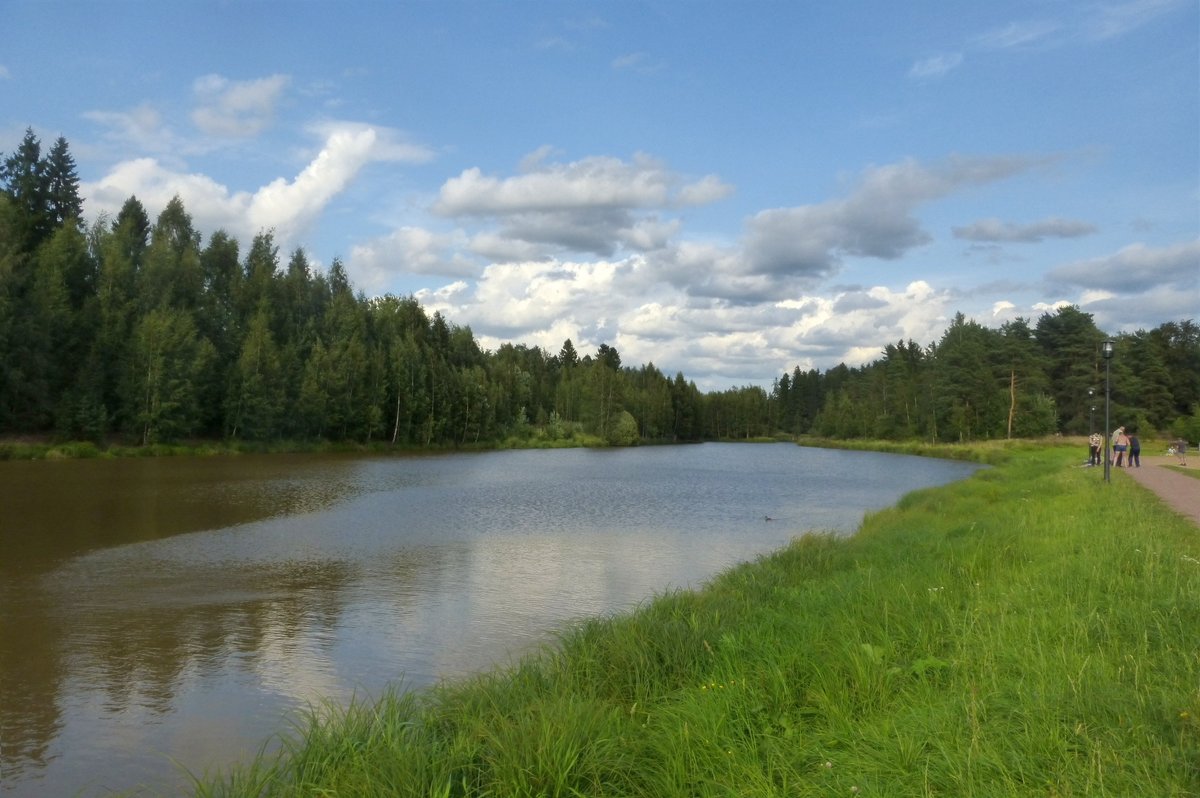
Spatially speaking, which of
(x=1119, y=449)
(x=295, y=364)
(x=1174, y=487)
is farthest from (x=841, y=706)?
(x=295, y=364)

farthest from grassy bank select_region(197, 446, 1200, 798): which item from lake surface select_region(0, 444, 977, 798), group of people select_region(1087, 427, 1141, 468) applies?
group of people select_region(1087, 427, 1141, 468)

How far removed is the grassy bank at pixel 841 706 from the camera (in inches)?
182

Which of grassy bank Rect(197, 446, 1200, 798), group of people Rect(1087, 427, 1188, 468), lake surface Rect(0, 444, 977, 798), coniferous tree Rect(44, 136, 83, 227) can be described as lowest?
lake surface Rect(0, 444, 977, 798)

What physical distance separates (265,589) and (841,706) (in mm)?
11960

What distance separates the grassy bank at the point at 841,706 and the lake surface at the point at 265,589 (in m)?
2.27

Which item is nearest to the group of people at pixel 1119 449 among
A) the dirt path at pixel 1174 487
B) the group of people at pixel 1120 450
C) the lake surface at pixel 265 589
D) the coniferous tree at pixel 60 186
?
the group of people at pixel 1120 450

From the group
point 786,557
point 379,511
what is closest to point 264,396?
point 379,511

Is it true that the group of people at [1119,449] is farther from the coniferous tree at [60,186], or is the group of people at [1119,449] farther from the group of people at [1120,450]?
the coniferous tree at [60,186]

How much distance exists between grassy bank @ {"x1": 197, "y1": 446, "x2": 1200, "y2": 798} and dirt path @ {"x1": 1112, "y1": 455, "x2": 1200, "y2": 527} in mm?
8620

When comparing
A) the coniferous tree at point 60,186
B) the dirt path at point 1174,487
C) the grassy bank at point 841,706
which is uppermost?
the coniferous tree at point 60,186

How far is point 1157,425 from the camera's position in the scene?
246ft

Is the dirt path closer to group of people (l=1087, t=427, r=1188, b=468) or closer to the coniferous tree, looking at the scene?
group of people (l=1087, t=427, r=1188, b=468)

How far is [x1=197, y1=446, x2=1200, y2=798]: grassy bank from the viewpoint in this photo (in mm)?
4625

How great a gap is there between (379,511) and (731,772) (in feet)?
77.6
